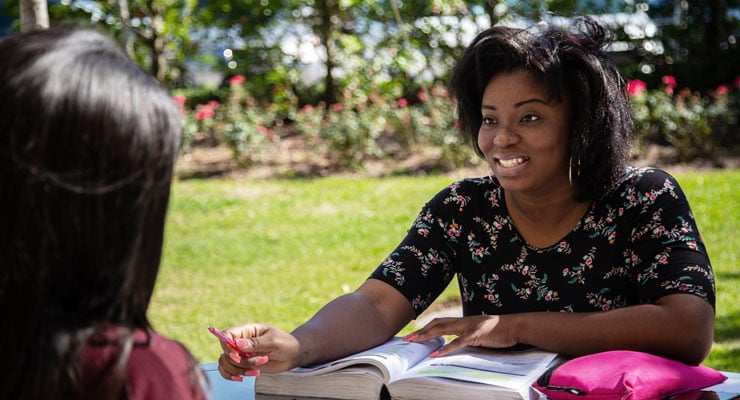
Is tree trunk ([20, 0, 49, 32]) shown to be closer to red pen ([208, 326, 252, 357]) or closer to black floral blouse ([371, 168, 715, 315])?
black floral blouse ([371, 168, 715, 315])

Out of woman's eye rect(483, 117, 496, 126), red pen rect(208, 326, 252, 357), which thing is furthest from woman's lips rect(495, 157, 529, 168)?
red pen rect(208, 326, 252, 357)

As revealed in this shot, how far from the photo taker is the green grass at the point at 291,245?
545 centimetres

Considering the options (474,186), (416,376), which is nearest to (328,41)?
(474,186)

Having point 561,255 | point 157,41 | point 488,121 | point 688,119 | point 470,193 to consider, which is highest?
point 157,41

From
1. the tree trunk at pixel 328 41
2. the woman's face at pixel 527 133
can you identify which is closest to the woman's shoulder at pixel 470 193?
the woman's face at pixel 527 133

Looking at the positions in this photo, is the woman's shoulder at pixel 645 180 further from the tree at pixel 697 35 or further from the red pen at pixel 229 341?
the tree at pixel 697 35

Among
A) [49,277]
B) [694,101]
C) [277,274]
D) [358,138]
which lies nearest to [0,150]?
[49,277]

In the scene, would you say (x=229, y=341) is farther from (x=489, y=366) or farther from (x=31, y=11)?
(x=31, y=11)

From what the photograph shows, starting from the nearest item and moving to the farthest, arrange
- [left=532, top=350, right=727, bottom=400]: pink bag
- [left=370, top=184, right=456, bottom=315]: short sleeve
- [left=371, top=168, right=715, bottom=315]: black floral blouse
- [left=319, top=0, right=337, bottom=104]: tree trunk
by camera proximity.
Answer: [left=532, top=350, right=727, bottom=400]: pink bag → [left=371, top=168, right=715, bottom=315]: black floral blouse → [left=370, top=184, right=456, bottom=315]: short sleeve → [left=319, top=0, right=337, bottom=104]: tree trunk

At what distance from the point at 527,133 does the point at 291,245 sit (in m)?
4.63

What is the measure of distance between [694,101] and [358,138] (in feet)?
10.4

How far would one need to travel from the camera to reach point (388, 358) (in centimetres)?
200

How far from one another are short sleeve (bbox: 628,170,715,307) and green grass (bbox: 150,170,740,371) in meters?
2.40

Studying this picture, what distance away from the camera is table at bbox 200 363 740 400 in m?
1.97
